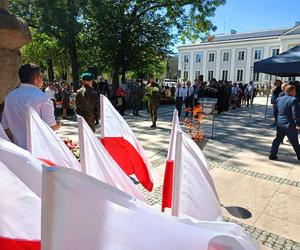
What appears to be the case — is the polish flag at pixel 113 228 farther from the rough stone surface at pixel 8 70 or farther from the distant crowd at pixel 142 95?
the distant crowd at pixel 142 95

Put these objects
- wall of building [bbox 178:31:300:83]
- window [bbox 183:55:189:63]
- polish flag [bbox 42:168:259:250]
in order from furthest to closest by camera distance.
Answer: window [bbox 183:55:189:63]
wall of building [bbox 178:31:300:83]
polish flag [bbox 42:168:259:250]

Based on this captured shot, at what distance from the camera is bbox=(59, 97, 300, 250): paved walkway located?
410 cm

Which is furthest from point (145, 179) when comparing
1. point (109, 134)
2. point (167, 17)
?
point (167, 17)

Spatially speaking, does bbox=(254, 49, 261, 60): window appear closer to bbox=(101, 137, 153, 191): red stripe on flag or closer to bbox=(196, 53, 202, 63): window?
bbox=(196, 53, 202, 63): window

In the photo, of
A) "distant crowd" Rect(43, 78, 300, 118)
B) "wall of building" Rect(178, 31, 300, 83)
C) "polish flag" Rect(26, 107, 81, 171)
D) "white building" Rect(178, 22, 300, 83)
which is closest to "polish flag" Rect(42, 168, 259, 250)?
"polish flag" Rect(26, 107, 81, 171)

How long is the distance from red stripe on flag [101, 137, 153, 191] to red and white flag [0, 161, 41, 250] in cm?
189

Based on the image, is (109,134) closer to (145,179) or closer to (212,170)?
(145,179)

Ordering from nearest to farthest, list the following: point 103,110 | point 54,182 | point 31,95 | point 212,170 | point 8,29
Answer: point 54,182 < point 31,95 < point 103,110 < point 8,29 < point 212,170

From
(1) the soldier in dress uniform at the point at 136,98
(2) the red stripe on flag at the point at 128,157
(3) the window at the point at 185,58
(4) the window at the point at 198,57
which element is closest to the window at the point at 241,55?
(4) the window at the point at 198,57

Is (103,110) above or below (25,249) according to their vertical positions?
above

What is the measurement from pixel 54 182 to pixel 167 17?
67.1 feet

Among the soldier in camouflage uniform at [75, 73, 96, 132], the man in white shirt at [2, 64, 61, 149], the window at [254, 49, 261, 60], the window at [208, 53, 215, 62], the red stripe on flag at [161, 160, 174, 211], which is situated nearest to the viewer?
the red stripe on flag at [161, 160, 174, 211]

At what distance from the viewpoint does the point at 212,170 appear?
6406 mm

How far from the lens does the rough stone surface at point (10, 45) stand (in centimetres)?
393
